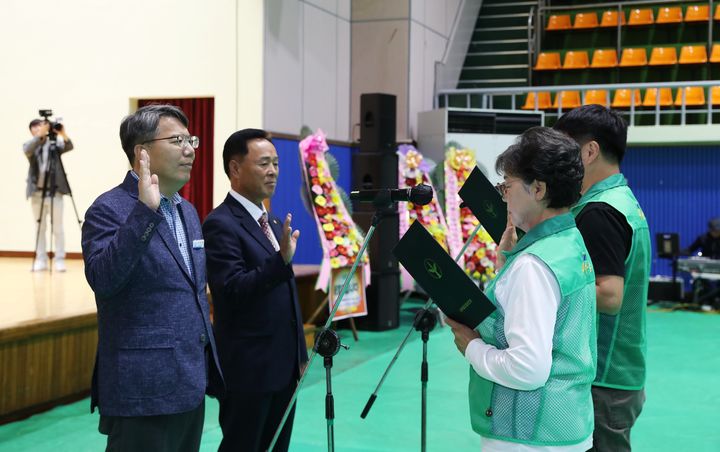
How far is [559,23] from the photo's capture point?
13586 mm

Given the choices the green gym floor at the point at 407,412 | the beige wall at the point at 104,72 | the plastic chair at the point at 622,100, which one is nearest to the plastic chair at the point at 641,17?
the plastic chair at the point at 622,100

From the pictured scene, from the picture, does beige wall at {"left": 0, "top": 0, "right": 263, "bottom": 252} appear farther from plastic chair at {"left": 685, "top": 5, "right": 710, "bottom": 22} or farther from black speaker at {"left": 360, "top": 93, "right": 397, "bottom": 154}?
plastic chair at {"left": 685, "top": 5, "right": 710, "bottom": 22}

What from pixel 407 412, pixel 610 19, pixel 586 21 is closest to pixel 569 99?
pixel 586 21

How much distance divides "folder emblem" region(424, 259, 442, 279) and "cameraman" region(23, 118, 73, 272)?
7127 mm

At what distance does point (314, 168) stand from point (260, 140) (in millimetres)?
4074

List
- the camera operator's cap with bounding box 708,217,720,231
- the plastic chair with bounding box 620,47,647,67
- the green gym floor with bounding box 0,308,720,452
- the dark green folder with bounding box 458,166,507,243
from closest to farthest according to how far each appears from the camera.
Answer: the dark green folder with bounding box 458,166,507,243 < the green gym floor with bounding box 0,308,720,452 < the camera operator's cap with bounding box 708,217,720,231 < the plastic chair with bounding box 620,47,647,67

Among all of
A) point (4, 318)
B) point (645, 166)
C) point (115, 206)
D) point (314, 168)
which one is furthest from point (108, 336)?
point (645, 166)

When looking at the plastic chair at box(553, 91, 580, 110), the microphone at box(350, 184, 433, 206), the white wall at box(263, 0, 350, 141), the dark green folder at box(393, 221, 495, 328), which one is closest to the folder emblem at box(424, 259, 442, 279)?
the dark green folder at box(393, 221, 495, 328)

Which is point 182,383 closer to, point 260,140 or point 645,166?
point 260,140

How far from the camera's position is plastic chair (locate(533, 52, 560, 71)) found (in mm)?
12781

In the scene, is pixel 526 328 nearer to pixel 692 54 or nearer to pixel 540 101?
pixel 540 101

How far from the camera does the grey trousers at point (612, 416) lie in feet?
7.60

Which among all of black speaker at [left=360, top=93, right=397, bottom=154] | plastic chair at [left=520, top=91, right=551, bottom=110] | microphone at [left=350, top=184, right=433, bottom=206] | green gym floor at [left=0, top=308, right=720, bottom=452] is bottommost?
green gym floor at [left=0, top=308, right=720, bottom=452]

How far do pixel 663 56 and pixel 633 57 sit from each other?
1.39 feet
